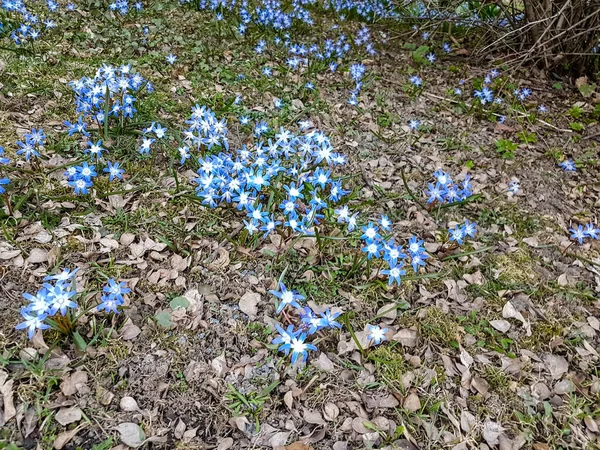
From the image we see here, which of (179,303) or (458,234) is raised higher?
(179,303)

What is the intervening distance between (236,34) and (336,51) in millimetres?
1136

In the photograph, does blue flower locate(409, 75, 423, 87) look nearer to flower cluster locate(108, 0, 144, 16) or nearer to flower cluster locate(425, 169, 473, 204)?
flower cluster locate(425, 169, 473, 204)

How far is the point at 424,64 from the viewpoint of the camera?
5.05 metres

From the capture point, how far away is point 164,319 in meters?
2.21

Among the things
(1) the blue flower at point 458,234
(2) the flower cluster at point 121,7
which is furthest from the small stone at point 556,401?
(2) the flower cluster at point 121,7

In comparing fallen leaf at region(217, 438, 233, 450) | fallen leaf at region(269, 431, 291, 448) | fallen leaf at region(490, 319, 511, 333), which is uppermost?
fallen leaf at region(217, 438, 233, 450)

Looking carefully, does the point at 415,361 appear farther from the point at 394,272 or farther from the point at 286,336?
the point at 286,336

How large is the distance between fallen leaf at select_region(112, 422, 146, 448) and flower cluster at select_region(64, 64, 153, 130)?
6.66 feet

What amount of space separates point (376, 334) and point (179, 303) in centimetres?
105

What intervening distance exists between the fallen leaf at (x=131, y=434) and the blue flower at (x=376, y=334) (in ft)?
3.83

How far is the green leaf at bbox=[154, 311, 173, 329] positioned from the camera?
219cm

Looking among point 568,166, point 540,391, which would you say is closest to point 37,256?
point 540,391

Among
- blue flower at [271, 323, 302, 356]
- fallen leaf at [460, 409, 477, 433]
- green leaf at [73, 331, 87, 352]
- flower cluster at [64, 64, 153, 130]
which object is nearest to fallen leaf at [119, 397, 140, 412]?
green leaf at [73, 331, 87, 352]

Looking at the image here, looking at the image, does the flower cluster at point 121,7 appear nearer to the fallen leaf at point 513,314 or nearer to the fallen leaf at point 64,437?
the fallen leaf at point 64,437
